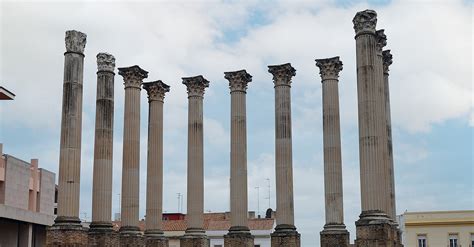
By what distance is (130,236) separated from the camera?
50.6 meters

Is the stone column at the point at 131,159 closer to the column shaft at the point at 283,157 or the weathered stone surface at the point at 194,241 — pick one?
the weathered stone surface at the point at 194,241

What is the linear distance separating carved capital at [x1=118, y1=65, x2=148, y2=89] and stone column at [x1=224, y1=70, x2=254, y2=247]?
6.84m

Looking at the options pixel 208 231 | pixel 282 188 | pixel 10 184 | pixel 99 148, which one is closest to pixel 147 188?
pixel 99 148

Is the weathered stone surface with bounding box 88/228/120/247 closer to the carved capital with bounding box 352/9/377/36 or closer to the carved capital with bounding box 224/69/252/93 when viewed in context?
the carved capital with bounding box 224/69/252/93

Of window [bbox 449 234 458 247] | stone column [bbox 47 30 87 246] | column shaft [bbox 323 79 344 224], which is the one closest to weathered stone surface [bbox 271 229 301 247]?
column shaft [bbox 323 79 344 224]

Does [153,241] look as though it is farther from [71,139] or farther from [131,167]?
[71,139]

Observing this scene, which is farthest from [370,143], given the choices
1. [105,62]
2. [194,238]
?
[105,62]

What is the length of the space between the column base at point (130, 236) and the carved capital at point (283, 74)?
1547 centimetres

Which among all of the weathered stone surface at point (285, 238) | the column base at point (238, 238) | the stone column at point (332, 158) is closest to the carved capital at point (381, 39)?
the stone column at point (332, 158)

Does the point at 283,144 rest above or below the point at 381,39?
below

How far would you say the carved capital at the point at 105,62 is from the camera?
49875 mm

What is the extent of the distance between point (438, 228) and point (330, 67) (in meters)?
37.3

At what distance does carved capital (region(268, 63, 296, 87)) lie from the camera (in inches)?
2098

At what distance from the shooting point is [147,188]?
5456 centimetres
